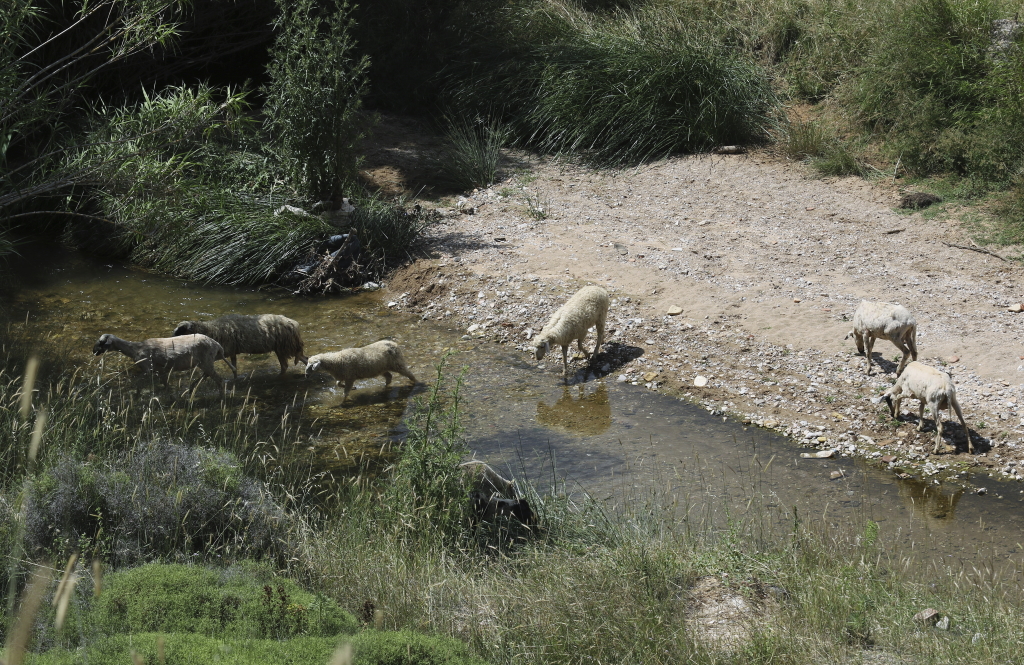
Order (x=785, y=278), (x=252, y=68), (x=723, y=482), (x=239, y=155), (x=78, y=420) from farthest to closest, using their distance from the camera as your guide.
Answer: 1. (x=252, y=68)
2. (x=239, y=155)
3. (x=785, y=278)
4. (x=723, y=482)
5. (x=78, y=420)

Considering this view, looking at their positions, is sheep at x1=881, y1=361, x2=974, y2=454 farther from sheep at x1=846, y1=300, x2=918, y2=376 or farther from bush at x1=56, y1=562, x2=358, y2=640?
bush at x1=56, y1=562, x2=358, y2=640

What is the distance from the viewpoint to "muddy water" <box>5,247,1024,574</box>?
6.89 m

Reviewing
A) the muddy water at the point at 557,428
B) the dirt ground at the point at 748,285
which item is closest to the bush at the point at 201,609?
the muddy water at the point at 557,428

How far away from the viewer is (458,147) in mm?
16094

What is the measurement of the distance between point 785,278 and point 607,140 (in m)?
5.75

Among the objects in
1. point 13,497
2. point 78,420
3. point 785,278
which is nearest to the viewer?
point 13,497

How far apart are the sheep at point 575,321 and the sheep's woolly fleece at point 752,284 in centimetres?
57

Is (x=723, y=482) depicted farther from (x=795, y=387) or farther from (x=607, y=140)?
(x=607, y=140)

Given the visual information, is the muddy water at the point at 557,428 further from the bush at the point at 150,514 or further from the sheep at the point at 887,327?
the sheep at the point at 887,327

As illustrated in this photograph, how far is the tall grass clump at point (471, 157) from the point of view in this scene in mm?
15469

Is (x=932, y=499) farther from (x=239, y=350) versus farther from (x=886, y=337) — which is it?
(x=239, y=350)

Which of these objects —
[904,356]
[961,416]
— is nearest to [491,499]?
[961,416]

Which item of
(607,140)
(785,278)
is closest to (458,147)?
(607,140)

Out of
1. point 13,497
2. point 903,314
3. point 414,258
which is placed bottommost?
point 414,258
